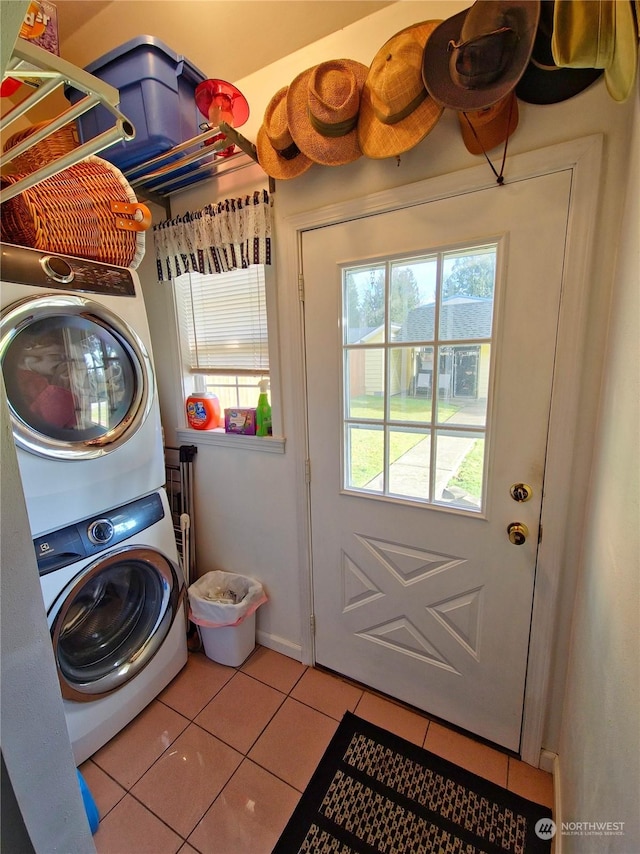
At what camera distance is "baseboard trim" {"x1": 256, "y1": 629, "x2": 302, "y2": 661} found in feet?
6.04

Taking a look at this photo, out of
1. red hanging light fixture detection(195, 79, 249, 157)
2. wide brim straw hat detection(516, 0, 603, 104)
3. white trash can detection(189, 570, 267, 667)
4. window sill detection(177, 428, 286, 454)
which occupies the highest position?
red hanging light fixture detection(195, 79, 249, 157)

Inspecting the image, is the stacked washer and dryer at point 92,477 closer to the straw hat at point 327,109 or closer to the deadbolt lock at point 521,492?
the straw hat at point 327,109

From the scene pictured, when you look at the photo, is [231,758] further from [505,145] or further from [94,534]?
[505,145]

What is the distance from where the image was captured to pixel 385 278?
4.34ft

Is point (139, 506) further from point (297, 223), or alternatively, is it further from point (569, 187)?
point (569, 187)

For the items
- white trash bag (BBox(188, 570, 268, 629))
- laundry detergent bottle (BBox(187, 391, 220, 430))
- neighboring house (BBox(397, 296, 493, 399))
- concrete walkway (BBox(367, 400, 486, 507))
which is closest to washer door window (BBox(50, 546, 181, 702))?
white trash bag (BBox(188, 570, 268, 629))

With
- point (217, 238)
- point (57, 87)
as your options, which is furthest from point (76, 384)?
point (57, 87)

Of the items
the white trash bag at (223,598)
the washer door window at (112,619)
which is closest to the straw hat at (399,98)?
the washer door window at (112,619)

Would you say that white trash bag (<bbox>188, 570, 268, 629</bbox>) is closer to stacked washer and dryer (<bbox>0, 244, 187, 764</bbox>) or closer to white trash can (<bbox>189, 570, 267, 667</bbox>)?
white trash can (<bbox>189, 570, 267, 667</bbox>)

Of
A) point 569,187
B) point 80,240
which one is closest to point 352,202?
point 569,187

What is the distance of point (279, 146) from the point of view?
1.24 m

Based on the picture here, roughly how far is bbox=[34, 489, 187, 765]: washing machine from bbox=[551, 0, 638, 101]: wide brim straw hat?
181 cm

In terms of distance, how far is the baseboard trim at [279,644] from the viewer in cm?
184

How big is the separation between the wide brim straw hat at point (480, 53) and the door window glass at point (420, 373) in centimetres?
41
